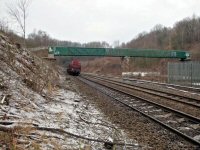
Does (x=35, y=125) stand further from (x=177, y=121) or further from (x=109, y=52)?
(x=109, y=52)

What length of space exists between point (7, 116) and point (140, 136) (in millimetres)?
3819

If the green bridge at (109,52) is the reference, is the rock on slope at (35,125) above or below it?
below

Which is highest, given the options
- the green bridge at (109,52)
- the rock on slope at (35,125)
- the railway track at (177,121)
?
the green bridge at (109,52)

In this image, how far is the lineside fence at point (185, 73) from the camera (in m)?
32.2

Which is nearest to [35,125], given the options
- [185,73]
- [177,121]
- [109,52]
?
[177,121]

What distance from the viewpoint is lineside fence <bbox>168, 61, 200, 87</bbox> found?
3219 cm

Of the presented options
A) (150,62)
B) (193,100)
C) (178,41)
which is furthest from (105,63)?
Answer: (193,100)

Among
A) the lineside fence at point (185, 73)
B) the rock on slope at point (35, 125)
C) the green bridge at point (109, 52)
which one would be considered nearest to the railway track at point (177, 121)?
the rock on slope at point (35, 125)

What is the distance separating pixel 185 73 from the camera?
112 ft

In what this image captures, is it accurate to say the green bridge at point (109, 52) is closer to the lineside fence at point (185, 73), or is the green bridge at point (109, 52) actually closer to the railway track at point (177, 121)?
the lineside fence at point (185, 73)

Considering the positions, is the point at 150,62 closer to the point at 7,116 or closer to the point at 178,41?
the point at 178,41

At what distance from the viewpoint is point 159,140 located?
9062 mm

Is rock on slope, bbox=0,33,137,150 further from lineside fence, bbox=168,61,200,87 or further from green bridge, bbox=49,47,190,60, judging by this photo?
green bridge, bbox=49,47,190,60

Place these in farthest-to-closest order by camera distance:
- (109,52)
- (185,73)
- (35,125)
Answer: (109,52), (185,73), (35,125)
